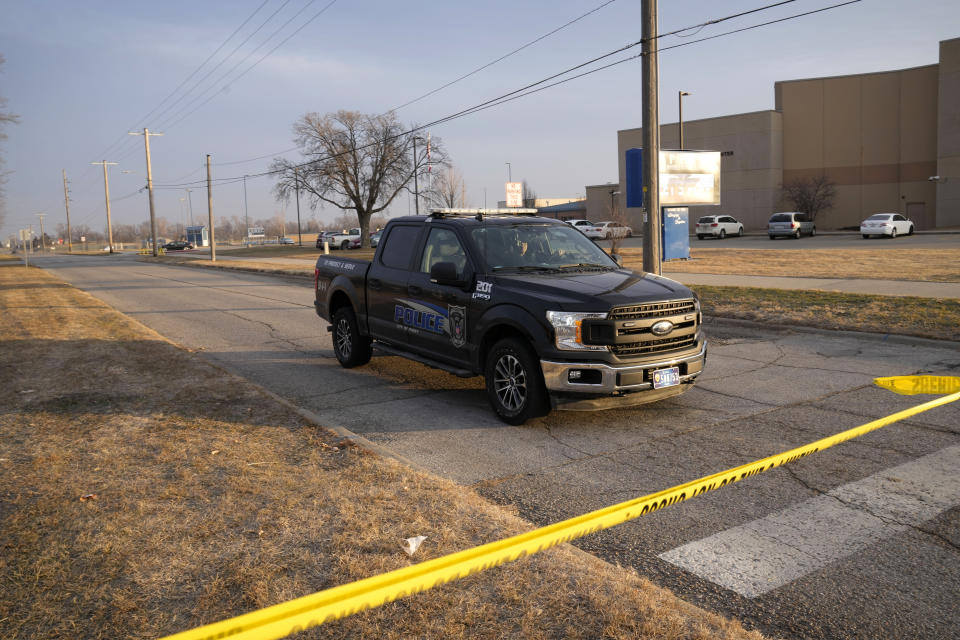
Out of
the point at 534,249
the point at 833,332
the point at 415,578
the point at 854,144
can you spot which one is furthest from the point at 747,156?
the point at 415,578

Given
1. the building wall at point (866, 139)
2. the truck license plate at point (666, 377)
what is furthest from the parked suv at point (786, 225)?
the truck license plate at point (666, 377)

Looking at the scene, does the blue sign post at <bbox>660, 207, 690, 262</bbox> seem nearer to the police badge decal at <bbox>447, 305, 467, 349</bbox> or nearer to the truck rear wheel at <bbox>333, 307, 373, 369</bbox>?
the truck rear wheel at <bbox>333, 307, 373, 369</bbox>

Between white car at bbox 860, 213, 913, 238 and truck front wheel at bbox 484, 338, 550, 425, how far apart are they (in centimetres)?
4185

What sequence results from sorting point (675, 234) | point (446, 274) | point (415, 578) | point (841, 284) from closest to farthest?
point (415, 578) < point (446, 274) < point (841, 284) < point (675, 234)

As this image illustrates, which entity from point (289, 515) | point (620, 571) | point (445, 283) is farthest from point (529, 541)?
point (445, 283)

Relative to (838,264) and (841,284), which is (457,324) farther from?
(838,264)

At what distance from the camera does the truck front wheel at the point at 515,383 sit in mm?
A: 6090

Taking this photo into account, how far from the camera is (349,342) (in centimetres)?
909

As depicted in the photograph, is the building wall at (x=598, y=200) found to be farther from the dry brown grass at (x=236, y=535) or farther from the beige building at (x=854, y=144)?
the dry brown grass at (x=236, y=535)

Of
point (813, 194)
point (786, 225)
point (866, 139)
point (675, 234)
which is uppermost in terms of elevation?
point (866, 139)

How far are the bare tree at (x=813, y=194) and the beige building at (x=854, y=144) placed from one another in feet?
3.52

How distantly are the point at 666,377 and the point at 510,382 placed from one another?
1375mm

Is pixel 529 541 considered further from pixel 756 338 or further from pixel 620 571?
pixel 756 338

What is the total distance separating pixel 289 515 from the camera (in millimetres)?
4160
